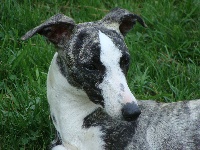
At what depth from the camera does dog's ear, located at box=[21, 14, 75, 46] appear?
11.8 feet

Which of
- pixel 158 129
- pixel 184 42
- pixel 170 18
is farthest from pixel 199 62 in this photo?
pixel 158 129

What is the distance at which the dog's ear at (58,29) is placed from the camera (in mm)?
3586

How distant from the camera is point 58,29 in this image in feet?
11.9

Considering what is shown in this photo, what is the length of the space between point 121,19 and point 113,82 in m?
0.53

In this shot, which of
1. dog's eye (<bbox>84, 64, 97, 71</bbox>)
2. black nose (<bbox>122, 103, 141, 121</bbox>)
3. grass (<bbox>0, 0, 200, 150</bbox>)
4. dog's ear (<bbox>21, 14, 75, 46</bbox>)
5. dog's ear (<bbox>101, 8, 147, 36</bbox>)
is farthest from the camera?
grass (<bbox>0, 0, 200, 150</bbox>)

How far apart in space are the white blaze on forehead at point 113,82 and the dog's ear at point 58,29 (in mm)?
256

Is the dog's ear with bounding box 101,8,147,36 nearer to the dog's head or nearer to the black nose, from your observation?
the dog's head

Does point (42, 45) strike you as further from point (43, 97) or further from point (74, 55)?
point (74, 55)

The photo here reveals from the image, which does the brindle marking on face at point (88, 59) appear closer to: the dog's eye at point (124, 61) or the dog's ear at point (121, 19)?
the dog's eye at point (124, 61)

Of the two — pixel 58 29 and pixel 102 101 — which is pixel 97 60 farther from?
pixel 58 29

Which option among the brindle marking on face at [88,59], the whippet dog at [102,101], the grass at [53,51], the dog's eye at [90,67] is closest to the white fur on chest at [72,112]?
the whippet dog at [102,101]

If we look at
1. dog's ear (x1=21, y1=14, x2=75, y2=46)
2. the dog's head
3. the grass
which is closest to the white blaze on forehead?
the dog's head

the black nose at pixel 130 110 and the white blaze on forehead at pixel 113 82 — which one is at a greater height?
Result: the white blaze on forehead at pixel 113 82

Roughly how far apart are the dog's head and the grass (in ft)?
3.25
